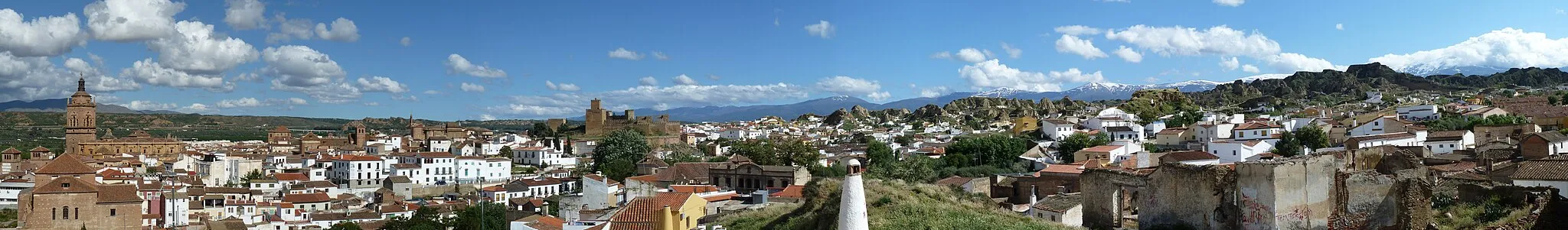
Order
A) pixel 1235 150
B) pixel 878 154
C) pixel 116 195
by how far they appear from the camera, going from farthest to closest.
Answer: pixel 878 154 → pixel 1235 150 → pixel 116 195

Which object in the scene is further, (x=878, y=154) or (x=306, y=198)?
(x=878, y=154)

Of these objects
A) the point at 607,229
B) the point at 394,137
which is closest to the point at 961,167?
the point at 607,229

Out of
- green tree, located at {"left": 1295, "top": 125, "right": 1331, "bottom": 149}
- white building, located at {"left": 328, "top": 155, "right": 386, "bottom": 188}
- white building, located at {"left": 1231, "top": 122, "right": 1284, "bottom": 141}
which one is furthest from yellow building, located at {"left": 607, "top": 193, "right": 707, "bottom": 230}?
white building, located at {"left": 328, "top": 155, "right": 386, "bottom": 188}

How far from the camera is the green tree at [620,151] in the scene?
52.8 meters

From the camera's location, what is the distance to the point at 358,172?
176 ft

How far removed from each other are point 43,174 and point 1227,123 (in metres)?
46.2

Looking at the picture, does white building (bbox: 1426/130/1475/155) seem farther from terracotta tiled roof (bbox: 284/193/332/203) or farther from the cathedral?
the cathedral

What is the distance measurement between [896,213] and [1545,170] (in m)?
10.2

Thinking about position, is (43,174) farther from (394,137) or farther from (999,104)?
(999,104)

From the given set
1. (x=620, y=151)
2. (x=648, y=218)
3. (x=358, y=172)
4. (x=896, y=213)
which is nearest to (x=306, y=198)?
(x=358, y=172)

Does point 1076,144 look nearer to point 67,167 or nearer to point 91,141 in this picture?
point 67,167

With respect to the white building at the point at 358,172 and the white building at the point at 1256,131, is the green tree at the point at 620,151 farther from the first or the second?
the white building at the point at 1256,131

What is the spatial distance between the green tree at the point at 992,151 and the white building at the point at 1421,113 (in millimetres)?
17488

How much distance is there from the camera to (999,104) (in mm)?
101500
